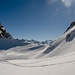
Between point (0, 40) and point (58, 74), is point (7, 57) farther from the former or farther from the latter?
point (58, 74)

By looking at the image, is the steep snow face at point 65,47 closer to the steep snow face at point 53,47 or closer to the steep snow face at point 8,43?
the steep snow face at point 53,47

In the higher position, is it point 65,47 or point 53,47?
point 53,47

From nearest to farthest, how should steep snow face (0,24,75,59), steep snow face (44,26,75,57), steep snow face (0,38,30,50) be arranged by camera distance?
steep snow face (44,26,75,57) → steep snow face (0,24,75,59) → steep snow face (0,38,30,50)

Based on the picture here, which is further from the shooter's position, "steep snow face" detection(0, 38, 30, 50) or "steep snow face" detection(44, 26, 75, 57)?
"steep snow face" detection(0, 38, 30, 50)

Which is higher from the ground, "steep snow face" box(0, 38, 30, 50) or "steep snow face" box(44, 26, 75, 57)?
"steep snow face" box(0, 38, 30, 50)

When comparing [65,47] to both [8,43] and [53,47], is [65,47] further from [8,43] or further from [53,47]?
[8,43]

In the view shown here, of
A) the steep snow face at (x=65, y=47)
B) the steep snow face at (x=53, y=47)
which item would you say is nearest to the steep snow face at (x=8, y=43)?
the steep snow face at (x=53, y=47)

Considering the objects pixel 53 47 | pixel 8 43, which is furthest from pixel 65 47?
pixel 8 43

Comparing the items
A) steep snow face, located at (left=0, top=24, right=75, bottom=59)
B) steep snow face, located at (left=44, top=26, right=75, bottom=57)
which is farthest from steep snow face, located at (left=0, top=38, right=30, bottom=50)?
steep snow face, located at (left=44, top=26, right=75, bottom=57)

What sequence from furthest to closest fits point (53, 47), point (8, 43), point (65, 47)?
point (8, 43), point (53, 47), point (65, 47)

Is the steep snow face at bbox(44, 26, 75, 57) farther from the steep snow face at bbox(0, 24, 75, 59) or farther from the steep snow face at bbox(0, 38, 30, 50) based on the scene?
the steep snow face at bbox(0, 38, 30, 50)

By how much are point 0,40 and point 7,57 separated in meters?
40.3

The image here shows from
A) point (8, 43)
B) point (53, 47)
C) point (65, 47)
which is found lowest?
point (65, 47)

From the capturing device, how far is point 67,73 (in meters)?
7.34
